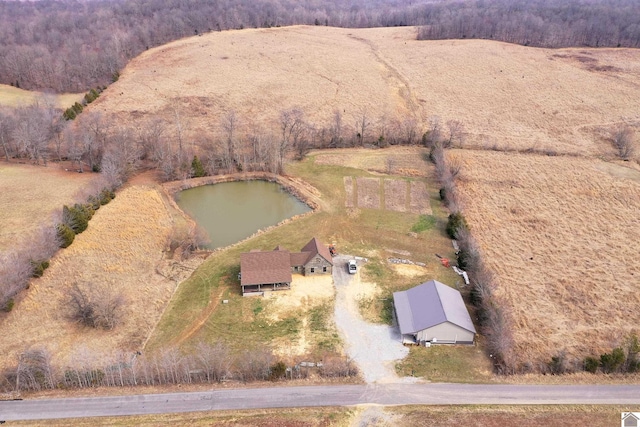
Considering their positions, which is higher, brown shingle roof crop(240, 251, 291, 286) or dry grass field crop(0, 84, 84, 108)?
dry grass field crop(0, 84, 84, 108)

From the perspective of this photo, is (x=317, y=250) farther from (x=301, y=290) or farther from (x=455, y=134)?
(x=455, y=134)

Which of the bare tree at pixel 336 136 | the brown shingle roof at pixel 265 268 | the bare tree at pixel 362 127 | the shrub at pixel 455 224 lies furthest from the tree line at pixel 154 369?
the bare tree at pixel 362 127

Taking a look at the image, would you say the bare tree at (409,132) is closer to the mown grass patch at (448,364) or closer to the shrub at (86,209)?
the mown grass patch at (448,364)

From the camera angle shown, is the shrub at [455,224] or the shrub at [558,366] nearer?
the shrub at [558,366]

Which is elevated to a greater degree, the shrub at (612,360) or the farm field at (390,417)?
the shrub at (612,360)

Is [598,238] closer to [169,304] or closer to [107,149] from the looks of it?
[169,304]

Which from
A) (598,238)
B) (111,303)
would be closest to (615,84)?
(598,238)

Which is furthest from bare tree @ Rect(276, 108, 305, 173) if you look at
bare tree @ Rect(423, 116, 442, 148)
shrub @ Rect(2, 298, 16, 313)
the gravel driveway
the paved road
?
the paved road

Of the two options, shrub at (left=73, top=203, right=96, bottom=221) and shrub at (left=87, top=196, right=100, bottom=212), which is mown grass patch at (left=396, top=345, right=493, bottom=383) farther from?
shrub at (left=87, top=196, right=100, bottom=212)

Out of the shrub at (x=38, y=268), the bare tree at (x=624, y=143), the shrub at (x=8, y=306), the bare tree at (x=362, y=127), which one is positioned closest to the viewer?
the shrub at (x=8, y=306)
